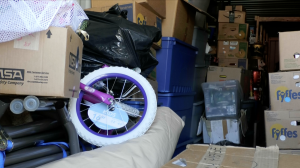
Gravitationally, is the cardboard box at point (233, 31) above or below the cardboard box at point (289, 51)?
above

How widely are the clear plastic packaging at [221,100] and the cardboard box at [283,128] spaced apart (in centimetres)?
75

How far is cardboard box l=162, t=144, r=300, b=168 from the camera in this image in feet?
3.68

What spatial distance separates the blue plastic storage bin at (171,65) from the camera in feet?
8.02

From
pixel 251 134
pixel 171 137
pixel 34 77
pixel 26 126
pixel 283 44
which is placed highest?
pixel 283 44

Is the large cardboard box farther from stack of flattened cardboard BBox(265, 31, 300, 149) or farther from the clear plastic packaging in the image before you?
stack of flattened cardboard BBox(265, 31, 300, 149)

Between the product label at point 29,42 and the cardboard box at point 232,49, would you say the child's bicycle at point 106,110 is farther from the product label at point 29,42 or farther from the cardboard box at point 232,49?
the cardboard box at point 232,49

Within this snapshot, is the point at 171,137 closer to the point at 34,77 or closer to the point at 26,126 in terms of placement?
the point at 26,126

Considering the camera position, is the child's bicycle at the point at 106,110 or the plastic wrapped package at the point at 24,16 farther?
the child's bicycle at the point at 106,110

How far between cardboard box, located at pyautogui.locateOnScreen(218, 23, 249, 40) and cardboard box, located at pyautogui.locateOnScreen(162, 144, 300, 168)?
12.5 ft

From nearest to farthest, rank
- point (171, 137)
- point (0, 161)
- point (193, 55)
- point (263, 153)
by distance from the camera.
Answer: point (0, 161) → point (263, 153) → point (171, 137) → point (193, 55)

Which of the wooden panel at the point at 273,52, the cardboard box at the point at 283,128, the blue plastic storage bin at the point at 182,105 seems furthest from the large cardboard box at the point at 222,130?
the wooden panel at the point at 273,52

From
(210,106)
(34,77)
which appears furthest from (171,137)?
(210,106)

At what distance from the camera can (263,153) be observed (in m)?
1.25

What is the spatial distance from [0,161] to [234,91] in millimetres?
2706
